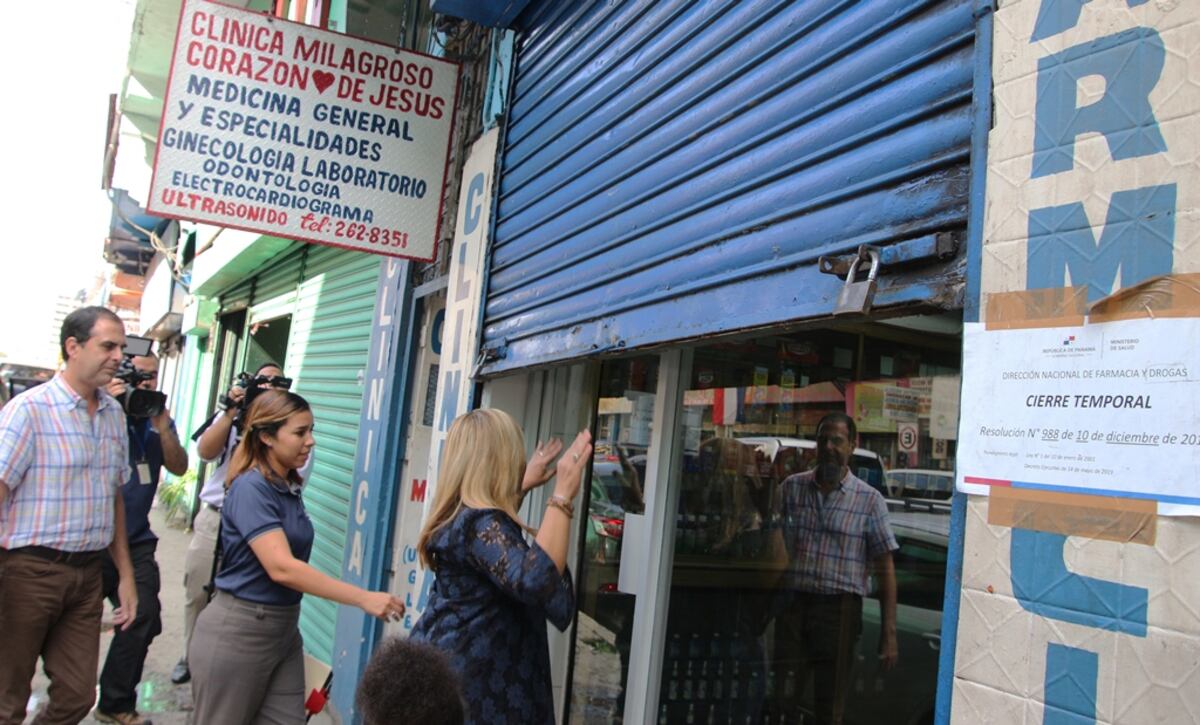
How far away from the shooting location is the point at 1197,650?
1122mm

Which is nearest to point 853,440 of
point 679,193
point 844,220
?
point 679,193

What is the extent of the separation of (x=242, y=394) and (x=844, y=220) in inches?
136

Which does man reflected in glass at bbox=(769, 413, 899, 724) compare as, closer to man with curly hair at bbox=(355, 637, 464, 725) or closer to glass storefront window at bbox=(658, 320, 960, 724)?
glass storefront window at bbox=(658, 320, 960, 724)

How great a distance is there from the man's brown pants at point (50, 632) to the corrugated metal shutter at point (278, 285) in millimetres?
5084

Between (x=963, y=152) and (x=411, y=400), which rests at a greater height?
(x=963, y=152)

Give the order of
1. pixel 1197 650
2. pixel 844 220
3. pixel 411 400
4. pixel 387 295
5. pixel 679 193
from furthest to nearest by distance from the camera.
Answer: pixel 387 295
pixel 411 400
pixel 679 193
pixel 844 220
pixel 1197 650

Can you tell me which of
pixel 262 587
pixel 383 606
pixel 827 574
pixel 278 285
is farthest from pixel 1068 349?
pixel 278 285

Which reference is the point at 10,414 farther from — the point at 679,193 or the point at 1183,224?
the point at 1183,224

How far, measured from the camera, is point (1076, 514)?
1.27 meters

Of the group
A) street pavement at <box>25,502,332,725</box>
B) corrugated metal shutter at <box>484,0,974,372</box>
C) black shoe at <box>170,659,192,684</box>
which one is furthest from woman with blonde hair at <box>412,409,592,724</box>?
black shoe at <box>170,659,192,684</box>

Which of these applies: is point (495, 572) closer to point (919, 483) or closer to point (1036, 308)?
point (1036, 308)

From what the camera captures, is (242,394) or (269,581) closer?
(269,581)

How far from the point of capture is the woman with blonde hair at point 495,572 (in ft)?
7.27

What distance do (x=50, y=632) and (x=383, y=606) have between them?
1783mm
